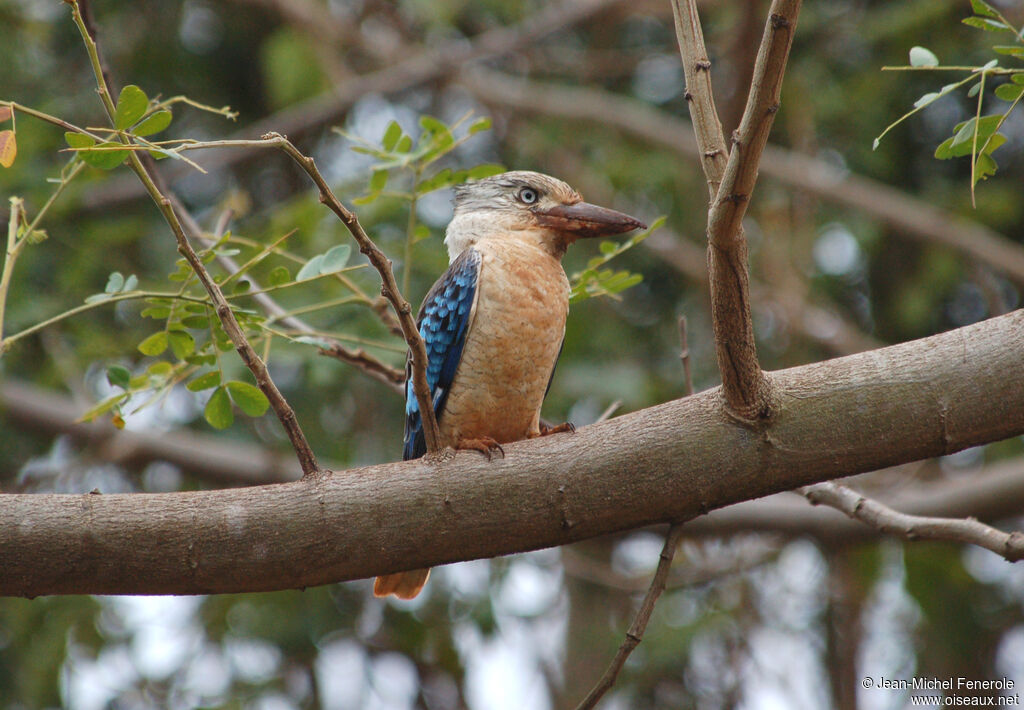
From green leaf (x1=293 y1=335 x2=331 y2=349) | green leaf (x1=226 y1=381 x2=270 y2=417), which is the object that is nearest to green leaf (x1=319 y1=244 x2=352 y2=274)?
green leaf (x1=293 y1=335 x2=331 y2=349)

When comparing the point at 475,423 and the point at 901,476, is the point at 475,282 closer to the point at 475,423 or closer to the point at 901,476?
the point at 475,423

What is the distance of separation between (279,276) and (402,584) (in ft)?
4.05

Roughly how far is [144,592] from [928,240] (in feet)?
16.5

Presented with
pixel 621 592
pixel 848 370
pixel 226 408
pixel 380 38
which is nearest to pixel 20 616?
pixel 621 592

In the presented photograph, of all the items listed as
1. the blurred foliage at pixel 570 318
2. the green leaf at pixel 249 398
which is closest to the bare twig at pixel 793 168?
the blurred foliage at pixel 570 318

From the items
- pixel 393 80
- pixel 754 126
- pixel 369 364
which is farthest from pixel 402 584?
pixel 393 80

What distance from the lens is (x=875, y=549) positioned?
6.30 meters

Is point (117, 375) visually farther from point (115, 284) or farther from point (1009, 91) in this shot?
point (1009, 91)

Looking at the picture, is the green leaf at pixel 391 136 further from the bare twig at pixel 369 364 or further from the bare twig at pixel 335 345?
the bare twig at pixel 369 364

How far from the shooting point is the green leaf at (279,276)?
277cm

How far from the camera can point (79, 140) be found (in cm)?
220

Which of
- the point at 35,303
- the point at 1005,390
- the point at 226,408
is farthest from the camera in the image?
the point at 35,303

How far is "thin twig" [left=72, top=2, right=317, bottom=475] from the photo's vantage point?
7.13 feet

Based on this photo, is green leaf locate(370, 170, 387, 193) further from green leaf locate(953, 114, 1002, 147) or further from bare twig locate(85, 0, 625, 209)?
bare twig locate(85, 0, 625, 209)
